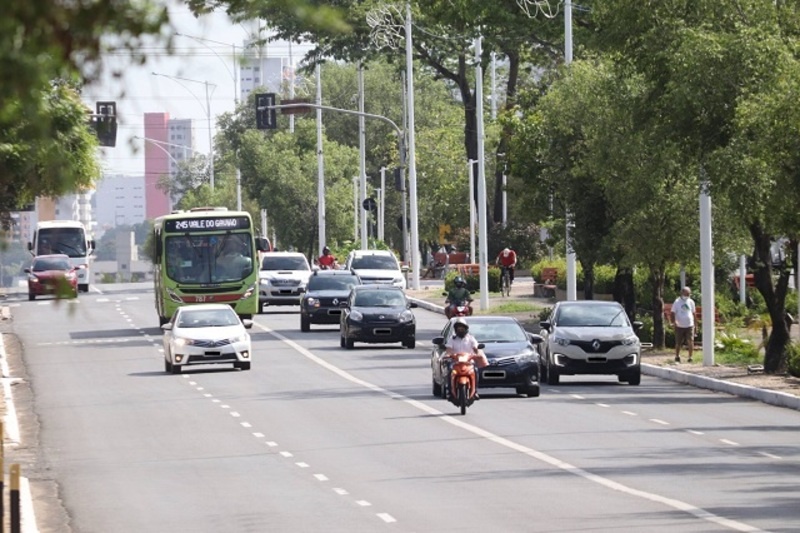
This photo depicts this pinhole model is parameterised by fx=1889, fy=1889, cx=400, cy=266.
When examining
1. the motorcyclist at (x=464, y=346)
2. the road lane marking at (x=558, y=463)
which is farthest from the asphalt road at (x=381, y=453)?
the motorcyclist at (x=464, y=346)

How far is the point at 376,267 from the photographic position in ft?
214

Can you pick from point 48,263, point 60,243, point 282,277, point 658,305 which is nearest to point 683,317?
point 658,305

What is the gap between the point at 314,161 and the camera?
10969 centimetres

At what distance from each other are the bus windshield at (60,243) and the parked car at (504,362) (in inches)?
2003

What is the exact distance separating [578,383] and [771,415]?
797 centimetres

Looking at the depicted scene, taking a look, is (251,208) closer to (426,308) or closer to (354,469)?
(426,308)

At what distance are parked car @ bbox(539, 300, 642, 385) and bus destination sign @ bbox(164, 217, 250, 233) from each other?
15.9 meters

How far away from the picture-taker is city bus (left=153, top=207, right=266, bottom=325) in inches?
1953

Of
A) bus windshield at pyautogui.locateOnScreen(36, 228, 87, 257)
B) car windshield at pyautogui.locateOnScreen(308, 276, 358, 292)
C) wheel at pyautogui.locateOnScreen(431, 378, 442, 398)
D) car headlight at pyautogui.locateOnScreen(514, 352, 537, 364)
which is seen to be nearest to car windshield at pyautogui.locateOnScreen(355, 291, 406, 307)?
car windshield at pyautogui.locateOnScreen(308, 276, 358, 292)

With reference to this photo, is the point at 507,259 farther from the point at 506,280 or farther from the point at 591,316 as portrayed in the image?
the point at 591,316

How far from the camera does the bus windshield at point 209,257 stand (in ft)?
163

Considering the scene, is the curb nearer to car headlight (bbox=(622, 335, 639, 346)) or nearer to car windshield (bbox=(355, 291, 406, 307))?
car headlight (bbox=(622, 335, 639, 346))

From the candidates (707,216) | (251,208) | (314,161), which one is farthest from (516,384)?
(251,208)

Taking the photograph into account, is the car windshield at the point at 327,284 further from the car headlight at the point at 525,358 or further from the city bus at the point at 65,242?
the city bus at the point at 65,242
